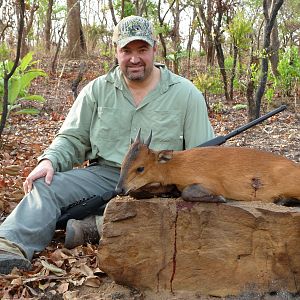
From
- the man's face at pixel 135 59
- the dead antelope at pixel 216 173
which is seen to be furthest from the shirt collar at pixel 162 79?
the dead antelope at pixel 216 173

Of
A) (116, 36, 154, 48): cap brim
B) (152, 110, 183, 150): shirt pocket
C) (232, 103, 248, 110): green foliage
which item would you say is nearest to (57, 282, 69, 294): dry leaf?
(152, 110, 183, 150): shirt pocket

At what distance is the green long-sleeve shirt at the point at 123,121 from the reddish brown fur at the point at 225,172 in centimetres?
132

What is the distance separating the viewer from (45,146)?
28.4 ft

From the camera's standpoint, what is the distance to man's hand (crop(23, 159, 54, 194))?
15.4 feet

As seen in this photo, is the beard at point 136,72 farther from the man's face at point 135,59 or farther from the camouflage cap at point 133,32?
the camouflage cap at point 133,32

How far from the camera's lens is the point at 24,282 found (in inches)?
160

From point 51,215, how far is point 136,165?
49.6 inches

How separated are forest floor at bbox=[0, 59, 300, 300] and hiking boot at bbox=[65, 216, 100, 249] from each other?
0.07 meters

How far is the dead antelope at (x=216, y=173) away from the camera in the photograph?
12.2 feet

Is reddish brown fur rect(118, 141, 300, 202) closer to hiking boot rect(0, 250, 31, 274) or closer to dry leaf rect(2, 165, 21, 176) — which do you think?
hiking boot rect(0, 250, 31, 274)

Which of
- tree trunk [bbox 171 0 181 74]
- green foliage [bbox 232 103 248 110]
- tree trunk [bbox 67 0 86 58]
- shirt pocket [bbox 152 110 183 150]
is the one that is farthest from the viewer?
tree trunk [bbox 67 0 86 58]

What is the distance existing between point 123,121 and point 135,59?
0.60 m

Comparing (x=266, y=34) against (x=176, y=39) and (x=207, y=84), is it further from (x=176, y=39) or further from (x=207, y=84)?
(x=176, y=39)

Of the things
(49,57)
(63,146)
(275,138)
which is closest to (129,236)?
(63,146)
